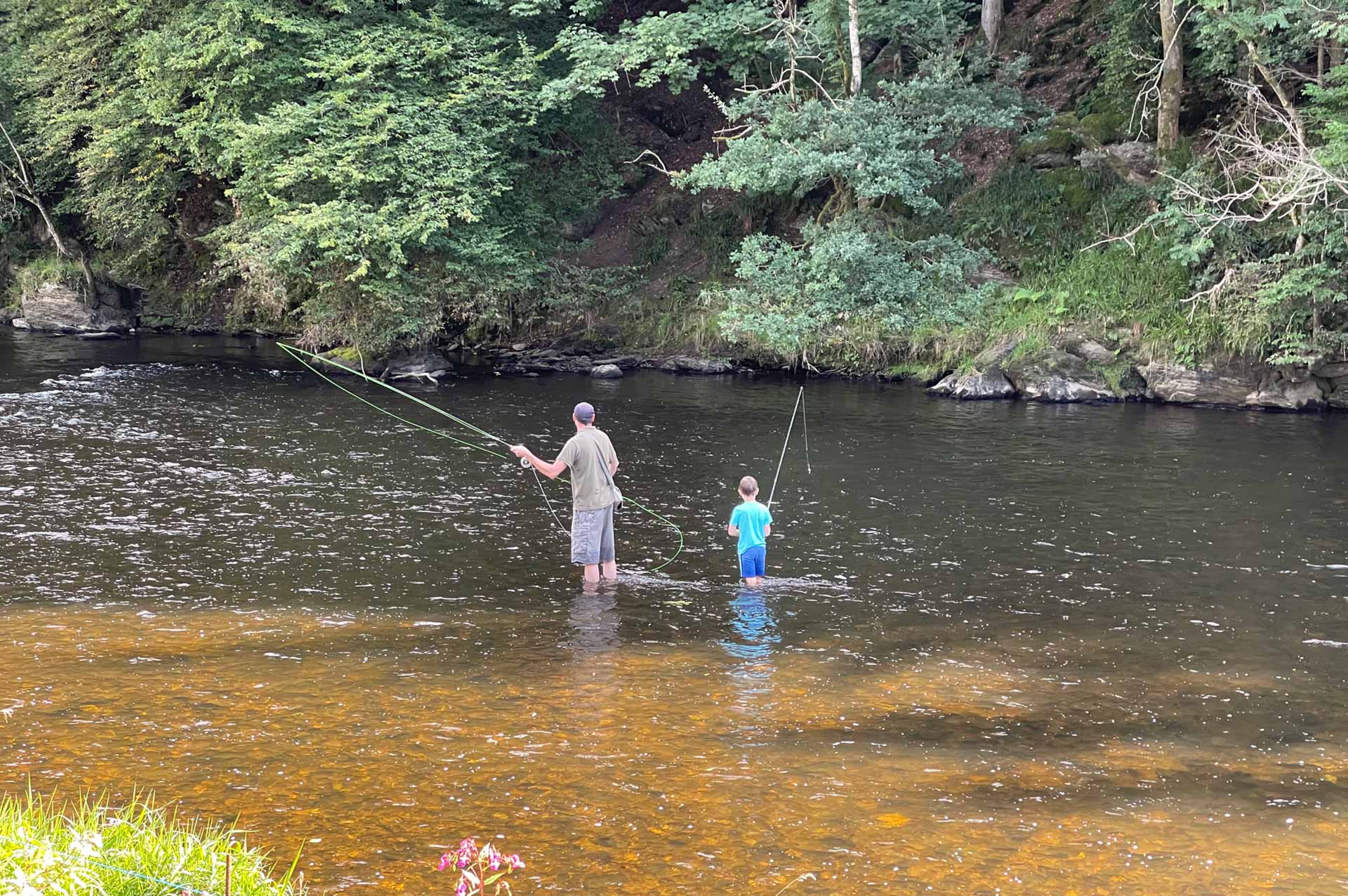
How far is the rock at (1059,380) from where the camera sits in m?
22.1

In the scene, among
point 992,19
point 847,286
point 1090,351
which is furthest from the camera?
point 992,19

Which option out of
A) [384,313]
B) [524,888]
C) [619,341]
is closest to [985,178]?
[619,341]

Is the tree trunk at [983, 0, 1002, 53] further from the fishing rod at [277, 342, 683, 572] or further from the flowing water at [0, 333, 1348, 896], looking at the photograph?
the fishing rod at [277, 342, 683, 572]

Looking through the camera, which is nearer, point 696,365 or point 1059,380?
point 1059,380

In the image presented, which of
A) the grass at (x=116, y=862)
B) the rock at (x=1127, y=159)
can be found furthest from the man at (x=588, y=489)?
the rock at (x=1127, y=159)

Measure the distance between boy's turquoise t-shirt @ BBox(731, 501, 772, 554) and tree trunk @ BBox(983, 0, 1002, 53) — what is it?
2015 cm

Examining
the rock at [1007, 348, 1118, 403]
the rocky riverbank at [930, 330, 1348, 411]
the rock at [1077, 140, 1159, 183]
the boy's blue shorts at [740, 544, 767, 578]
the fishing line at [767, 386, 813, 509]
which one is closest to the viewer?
the boy's blue shorts at [740, 544, 767, 578]

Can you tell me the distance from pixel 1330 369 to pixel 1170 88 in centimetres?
630

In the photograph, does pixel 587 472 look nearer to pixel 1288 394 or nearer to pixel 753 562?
pixel 753 562

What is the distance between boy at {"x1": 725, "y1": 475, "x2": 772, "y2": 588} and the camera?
10.7 metres

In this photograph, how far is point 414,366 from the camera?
2478 cm

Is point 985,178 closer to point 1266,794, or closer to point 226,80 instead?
point 226,80

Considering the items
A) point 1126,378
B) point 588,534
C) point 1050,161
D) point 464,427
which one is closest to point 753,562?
point 588,534

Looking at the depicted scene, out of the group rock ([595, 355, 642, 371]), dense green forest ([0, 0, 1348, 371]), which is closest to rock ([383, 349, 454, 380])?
dense green forest ([0, 0, 1348, 371])
